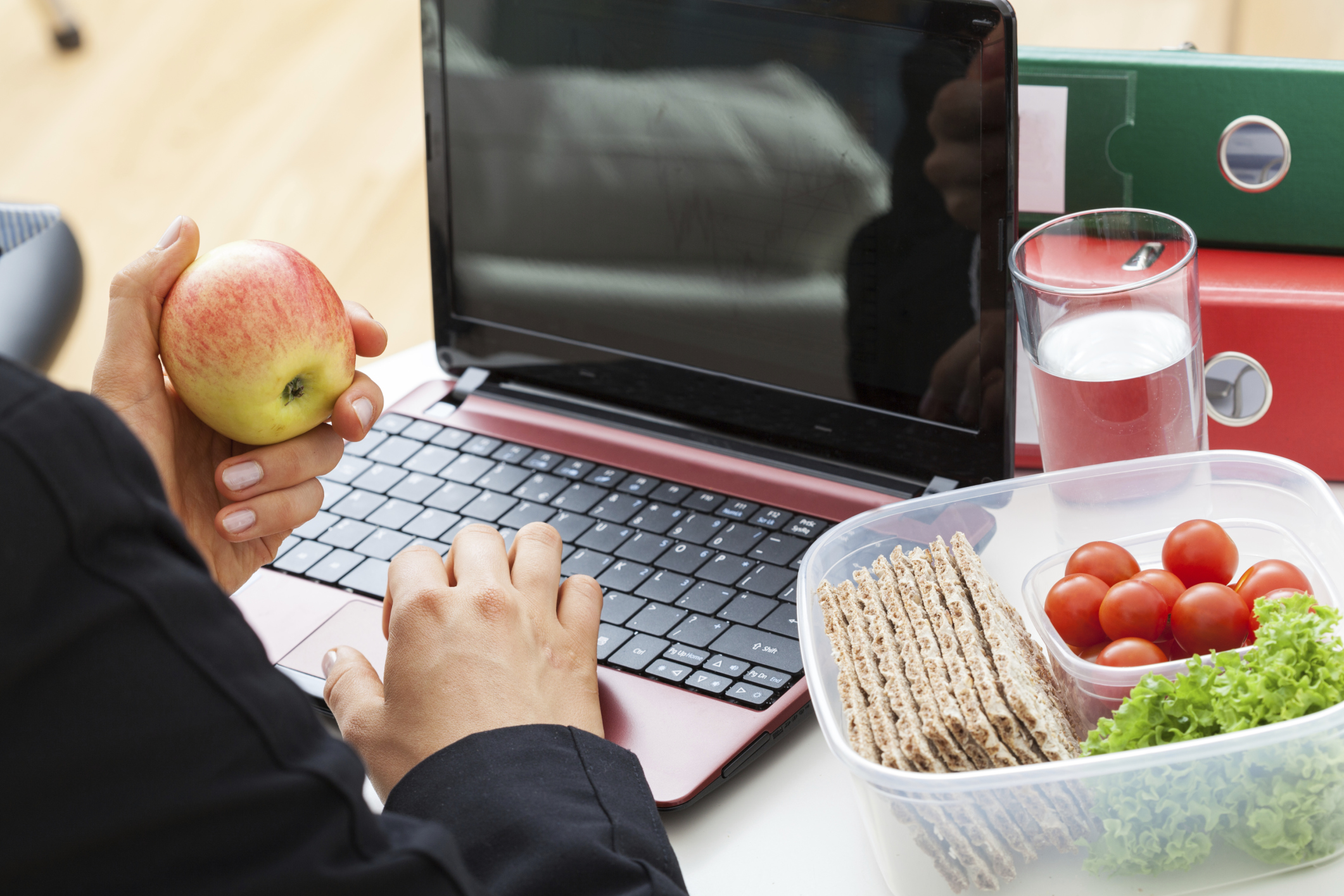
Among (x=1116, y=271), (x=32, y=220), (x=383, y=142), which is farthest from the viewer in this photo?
(x=383, y=142)

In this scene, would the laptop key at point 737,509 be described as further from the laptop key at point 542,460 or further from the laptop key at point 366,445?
the laptop key at point 366,445

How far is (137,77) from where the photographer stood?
2346mm

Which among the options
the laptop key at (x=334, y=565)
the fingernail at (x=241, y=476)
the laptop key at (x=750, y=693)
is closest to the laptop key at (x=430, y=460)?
the laptop key at (x=334, y=565)

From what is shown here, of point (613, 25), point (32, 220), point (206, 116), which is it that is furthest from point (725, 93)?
point (206, 116)

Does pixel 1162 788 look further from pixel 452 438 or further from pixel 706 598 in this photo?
pixel 452 438

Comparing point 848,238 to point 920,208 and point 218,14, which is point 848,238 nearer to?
point 920,208

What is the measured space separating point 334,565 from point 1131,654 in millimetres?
489

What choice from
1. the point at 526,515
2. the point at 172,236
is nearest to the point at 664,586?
the point at 526,515

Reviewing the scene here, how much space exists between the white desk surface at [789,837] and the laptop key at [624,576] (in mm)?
144

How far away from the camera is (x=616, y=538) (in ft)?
2.56

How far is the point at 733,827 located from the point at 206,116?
80.5 inches

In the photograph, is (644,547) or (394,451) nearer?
(644,547)

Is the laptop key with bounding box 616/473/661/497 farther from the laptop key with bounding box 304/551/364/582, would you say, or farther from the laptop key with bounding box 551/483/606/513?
the laptop key with bounding box 304/551/364/582

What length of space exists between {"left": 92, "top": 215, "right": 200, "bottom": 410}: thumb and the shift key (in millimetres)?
352
